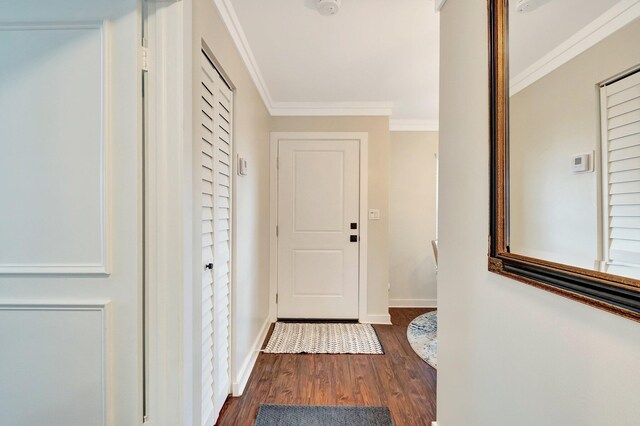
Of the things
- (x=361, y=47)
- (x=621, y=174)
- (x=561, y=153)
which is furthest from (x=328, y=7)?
(x=621, y=174)

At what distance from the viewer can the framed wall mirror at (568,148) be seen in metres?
0.59

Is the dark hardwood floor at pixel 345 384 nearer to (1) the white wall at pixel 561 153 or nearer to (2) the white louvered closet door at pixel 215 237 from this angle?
(2) the white louvered closet door at pixel 215 237

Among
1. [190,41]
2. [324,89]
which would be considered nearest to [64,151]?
[190,41]

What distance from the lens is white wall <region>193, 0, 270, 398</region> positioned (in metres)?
1.56

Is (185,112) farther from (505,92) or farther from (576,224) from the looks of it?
(576,224)

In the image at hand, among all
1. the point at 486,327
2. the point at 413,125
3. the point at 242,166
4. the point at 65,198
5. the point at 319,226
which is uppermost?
the point at 413,125

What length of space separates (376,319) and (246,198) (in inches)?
78.3

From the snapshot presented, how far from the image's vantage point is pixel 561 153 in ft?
2.46

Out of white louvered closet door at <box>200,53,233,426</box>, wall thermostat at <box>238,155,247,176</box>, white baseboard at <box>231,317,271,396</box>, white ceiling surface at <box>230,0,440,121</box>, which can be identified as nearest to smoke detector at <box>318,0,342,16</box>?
white ceiling surface at <box>230,0,440,121</box>

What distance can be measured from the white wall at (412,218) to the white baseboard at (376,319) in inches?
25.0

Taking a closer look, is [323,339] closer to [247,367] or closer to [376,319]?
[376,319]

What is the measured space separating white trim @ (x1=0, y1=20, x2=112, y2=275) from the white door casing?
36 centimetres

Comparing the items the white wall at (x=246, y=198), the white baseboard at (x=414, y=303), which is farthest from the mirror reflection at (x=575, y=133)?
the white baseboard at (x=414, y=303)

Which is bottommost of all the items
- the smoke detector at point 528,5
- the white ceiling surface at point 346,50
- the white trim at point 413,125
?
the smoke detector at point 528,5
